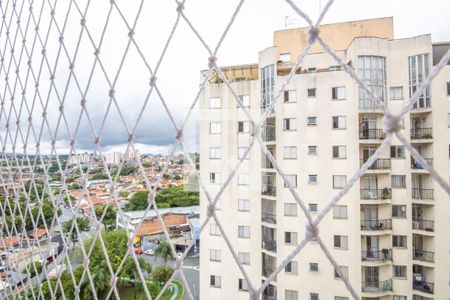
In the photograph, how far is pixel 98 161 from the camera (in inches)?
25.1

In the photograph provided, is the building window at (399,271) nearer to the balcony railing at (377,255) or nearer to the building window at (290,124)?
the balcony railing at (377,255)

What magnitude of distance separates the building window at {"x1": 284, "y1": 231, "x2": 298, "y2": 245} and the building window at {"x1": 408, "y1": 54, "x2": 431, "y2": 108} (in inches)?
55.7

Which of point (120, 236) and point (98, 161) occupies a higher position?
point (98, 161)

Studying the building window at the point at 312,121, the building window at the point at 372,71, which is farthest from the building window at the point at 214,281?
the building window at the point at 372,71

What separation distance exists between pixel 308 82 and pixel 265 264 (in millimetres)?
1734

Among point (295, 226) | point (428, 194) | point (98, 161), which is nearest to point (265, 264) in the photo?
point (295, 226)

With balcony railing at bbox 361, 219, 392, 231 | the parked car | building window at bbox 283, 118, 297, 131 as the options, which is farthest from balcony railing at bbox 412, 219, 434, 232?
the parked car

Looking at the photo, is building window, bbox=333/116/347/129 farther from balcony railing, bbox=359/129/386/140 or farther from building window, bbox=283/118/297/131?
building window, bbox=283/118/297/131

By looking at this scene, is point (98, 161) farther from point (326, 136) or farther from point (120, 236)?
point (120, 236)

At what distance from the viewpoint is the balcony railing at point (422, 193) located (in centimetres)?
231

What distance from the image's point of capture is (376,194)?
8.05ft

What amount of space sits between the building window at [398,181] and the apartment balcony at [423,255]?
66 cm

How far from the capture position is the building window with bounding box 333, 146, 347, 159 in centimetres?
238

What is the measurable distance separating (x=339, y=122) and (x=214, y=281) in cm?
187
